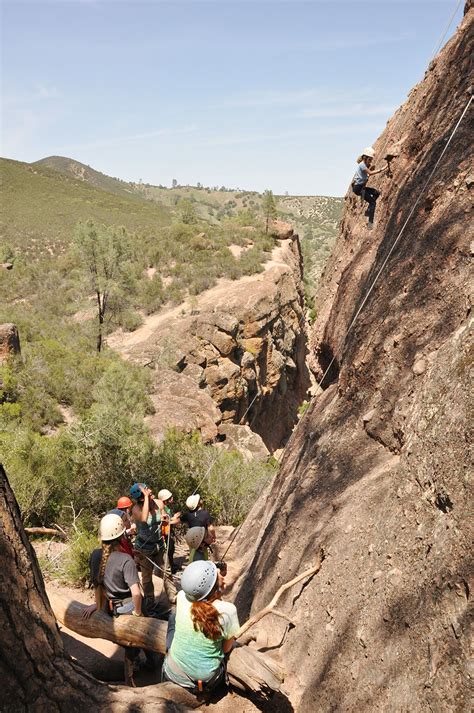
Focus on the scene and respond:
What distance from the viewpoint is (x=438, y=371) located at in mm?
3936

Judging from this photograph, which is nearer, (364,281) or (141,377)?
(364,281)

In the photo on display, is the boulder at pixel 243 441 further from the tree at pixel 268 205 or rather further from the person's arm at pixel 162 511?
the tree at pixel 268 205

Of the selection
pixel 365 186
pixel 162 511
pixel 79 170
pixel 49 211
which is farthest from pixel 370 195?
pixel 79 170

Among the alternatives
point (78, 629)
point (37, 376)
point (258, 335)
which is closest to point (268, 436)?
point (258, 335)

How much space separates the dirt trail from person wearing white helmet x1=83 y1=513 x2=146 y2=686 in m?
18.4

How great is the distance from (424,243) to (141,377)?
14.0 metres

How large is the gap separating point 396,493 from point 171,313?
2395cm

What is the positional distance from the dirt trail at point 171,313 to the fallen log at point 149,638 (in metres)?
18.1

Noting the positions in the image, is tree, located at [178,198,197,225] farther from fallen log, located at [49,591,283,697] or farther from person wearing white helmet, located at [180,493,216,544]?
fallen log, located at [49,591,283,697]

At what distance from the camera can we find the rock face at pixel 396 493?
2996 mm

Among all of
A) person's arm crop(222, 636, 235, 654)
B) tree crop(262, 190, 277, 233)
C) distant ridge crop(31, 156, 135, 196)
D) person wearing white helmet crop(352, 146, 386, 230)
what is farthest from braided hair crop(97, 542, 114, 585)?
distant ridge crop(31, 156, 135, 196)

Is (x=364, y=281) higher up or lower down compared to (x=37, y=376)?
higher up

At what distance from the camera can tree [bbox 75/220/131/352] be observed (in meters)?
23.6

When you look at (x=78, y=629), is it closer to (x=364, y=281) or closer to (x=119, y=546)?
(x=119, y=546)
